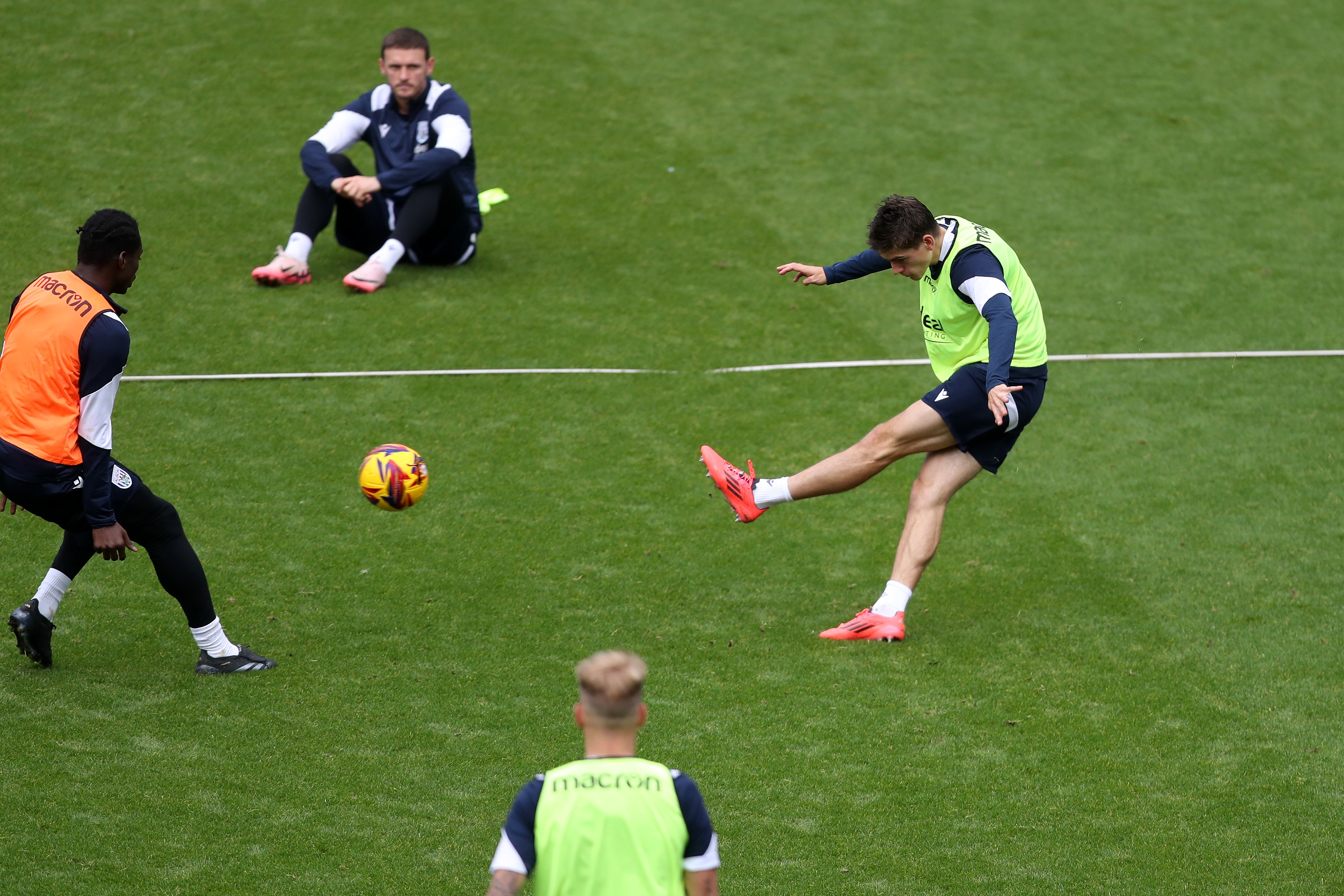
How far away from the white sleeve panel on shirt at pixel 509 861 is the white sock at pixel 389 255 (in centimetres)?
692

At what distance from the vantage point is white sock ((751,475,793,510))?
20.4 ft

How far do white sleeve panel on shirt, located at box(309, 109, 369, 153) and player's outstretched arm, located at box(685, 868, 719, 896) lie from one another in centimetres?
725

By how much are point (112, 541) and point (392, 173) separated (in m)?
4.71

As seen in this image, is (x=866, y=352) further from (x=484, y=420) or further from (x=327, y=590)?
(x=327, y=590)

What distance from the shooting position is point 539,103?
40.6 ft

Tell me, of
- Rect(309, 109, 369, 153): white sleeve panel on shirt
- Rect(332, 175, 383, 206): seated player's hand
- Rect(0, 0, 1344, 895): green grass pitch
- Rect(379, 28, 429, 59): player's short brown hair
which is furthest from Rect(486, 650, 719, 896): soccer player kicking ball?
Rect(309, 109, 369, 153): white sleeve panel on shirt

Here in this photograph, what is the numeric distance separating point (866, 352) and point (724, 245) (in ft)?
6.11

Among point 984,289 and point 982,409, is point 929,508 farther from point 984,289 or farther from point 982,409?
point 984,289

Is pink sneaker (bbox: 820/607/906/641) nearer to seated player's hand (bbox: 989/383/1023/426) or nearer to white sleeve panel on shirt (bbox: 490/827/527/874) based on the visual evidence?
seated player's hand (bbox: 989/383/1023/426)

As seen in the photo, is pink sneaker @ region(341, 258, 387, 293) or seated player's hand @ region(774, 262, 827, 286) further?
pink sneaker @ region(341, 258, 387, 293)

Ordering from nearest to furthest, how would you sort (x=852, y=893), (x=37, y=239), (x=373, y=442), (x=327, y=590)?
(x=852, y=893) → (x=327, y=590) → (x=373, y=442) → (x=37, y=239)

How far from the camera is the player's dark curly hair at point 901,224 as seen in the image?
5723 millimetres

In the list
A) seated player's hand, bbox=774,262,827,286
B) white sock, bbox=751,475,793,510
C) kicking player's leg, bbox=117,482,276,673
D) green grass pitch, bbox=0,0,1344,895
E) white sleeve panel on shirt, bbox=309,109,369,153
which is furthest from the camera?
white sleeve panel on shirt, bbox=309,109,369,153

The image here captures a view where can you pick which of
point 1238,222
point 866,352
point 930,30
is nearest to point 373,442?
point 866,352
